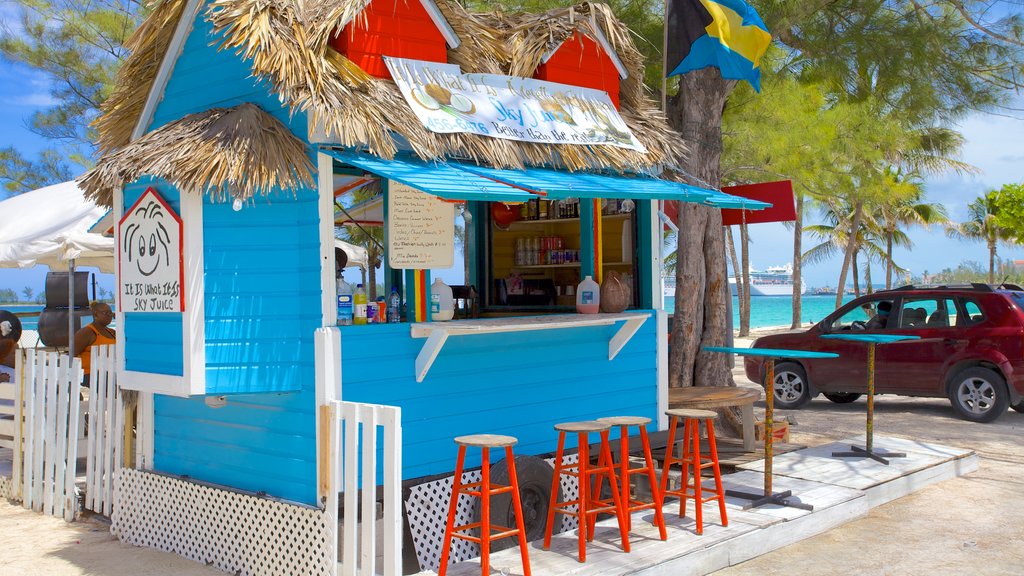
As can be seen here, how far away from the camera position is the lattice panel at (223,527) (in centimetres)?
524

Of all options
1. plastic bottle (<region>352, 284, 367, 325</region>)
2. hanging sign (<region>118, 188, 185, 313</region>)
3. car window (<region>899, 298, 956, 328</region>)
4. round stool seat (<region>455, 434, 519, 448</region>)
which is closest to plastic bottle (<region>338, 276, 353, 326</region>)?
plastic bottle (<region>352, 284, 367, 325</region>)

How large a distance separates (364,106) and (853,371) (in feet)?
27.7

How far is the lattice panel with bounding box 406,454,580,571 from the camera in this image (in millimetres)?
5863

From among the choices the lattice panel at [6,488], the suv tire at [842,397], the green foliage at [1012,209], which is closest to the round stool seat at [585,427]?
the lattice panel at [6,488]

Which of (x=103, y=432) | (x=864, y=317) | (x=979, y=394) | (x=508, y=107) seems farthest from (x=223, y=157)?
(x=864, y=317)

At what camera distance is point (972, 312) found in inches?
437

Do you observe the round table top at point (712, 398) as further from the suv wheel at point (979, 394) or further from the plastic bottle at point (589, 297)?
the suv wheel at point (979, 394)

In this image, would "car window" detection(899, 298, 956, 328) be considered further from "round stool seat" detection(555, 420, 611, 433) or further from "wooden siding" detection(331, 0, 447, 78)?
"wooden siding" detection(331, 0, 447, 78)

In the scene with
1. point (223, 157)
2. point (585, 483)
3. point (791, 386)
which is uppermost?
point (223, 157)

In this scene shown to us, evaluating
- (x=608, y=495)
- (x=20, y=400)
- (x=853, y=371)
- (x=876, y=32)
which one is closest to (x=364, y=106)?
(x=608, y=495)

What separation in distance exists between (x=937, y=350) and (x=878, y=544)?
19.0 ft

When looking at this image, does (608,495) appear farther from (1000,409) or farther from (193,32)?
(1000,409)

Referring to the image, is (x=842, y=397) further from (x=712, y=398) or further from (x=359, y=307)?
(x=359, y=307)

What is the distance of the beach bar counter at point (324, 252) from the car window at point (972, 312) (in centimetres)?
582
